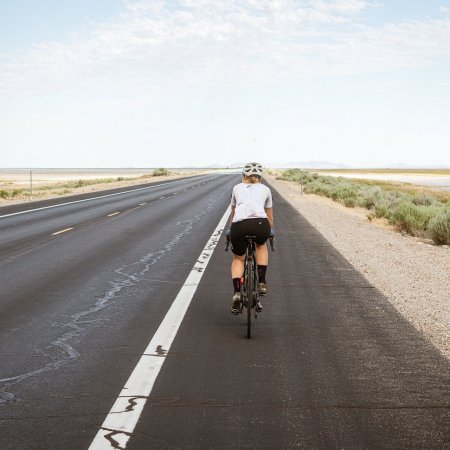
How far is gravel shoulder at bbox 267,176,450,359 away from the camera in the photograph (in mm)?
8664

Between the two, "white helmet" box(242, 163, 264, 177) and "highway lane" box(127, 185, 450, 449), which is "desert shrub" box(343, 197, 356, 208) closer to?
"highway lane" box(127, 185, 450, 449)

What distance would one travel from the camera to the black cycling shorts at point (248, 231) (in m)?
7.66

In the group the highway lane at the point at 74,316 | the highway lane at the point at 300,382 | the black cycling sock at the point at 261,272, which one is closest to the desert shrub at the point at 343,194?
the highway lane at the point at 74,316

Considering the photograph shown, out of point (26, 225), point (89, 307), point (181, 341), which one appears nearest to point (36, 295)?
point (89, 307)

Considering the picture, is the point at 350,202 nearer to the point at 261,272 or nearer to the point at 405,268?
the point at 405,268

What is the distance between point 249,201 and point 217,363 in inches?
83.3

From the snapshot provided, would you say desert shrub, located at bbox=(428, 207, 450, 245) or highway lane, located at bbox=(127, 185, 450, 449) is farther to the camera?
desert shrub, located at bbox=(428, 207, 450, 245)

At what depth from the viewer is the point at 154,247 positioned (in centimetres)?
1570

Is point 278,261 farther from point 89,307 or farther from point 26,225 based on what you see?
point 26,225

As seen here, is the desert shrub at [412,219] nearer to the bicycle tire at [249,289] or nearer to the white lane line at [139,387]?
the white lane line at [139,387]

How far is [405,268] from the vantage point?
44.1ft

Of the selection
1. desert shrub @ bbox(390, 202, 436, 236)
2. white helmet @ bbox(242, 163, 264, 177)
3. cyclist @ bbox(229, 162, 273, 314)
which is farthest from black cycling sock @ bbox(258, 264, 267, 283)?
desert shrub @ bbox(390, 202, 436, 236)

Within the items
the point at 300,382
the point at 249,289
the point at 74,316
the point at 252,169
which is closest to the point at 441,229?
the point at 252,169

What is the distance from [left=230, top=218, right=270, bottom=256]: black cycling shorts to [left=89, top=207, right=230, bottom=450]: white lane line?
122cm
